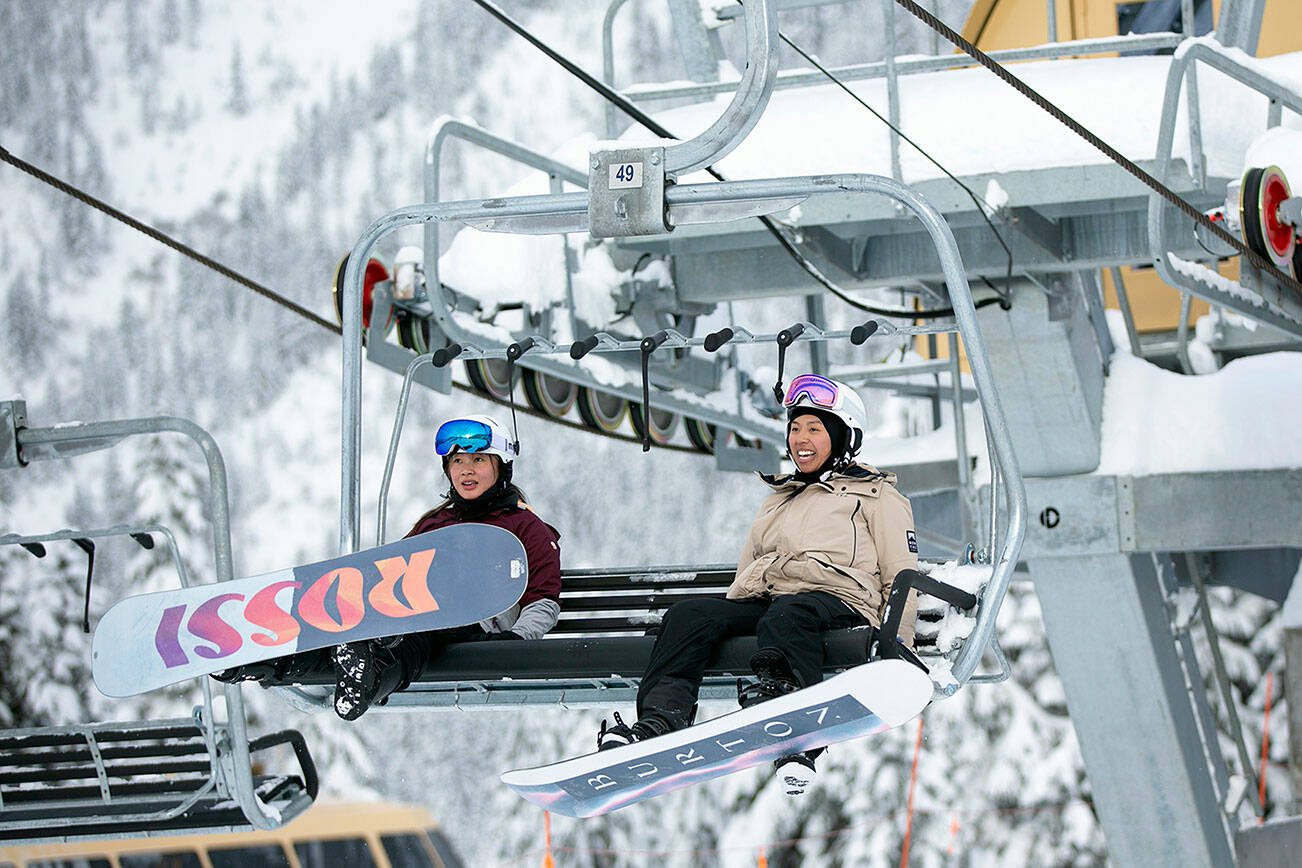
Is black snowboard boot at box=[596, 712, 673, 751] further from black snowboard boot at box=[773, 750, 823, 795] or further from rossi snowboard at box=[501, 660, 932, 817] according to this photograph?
black snowboard boot at box=[773, 750, 823, 795]

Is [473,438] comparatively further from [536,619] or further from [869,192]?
[869,192]

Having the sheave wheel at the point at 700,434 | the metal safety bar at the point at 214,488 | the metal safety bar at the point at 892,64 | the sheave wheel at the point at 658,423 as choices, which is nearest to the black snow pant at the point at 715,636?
the metal safety bar at the point at 214,488

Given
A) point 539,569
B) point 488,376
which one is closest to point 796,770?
point 539,569

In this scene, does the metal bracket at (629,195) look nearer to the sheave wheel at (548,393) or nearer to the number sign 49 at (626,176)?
the number sign 49 at (626,176)

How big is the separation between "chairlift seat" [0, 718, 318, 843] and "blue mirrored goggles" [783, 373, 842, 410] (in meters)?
2.28

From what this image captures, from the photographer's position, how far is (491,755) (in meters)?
43.5

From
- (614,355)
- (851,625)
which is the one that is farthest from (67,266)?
(851,625)

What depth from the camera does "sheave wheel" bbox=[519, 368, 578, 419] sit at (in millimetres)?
9133

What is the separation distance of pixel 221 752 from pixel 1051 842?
2646cm

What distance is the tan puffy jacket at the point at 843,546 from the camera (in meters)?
4.22

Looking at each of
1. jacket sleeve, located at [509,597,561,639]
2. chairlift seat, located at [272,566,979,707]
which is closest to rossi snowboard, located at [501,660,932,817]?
chairlift seat, located at [272,566,979,707]

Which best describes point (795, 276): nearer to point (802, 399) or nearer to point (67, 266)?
point (802, 399)

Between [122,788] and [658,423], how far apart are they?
543 cm

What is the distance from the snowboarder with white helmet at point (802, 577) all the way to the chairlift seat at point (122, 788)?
81.5 inches
